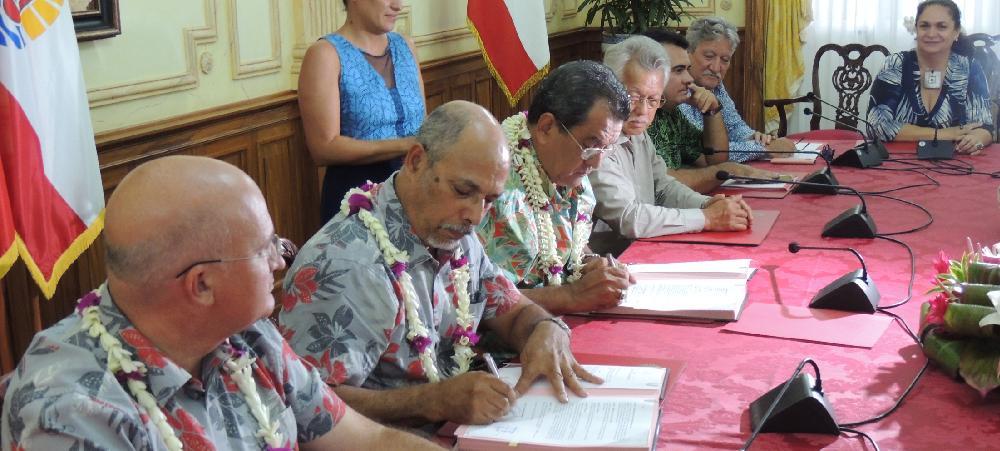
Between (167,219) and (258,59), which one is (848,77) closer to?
(258,59)

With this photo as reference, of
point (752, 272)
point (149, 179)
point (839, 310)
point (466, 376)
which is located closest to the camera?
point (149, 179)

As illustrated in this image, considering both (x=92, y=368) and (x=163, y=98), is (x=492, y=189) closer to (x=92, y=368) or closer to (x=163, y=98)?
(x=92, y=368)

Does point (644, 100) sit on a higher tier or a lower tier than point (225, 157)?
higher

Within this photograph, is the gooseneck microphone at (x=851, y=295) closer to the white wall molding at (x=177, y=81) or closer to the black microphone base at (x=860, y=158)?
the black microphone base at (x=860, y=158)

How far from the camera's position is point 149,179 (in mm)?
1159

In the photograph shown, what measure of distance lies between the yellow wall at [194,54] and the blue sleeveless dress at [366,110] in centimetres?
42

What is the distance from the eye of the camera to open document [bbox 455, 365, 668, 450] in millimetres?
1562

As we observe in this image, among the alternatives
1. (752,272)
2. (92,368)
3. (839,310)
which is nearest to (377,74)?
(752,272)

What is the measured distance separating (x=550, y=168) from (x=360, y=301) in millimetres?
874

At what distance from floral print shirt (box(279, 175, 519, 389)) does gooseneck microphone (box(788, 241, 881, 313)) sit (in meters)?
0.84

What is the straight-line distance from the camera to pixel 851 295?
2211mm

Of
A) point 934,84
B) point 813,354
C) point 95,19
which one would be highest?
point 95,19

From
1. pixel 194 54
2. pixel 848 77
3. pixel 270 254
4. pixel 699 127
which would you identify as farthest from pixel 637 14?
pixel 270 254

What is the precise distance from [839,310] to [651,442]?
0.84m
